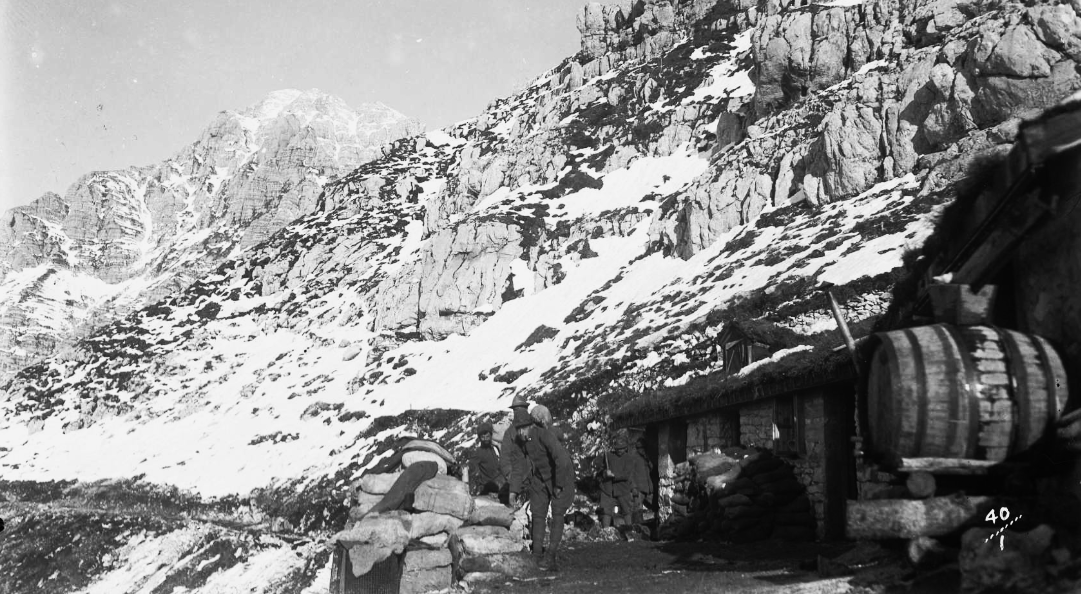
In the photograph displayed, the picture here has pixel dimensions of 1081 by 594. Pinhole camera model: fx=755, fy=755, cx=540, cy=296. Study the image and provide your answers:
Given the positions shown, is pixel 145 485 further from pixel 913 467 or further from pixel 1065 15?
pixel 1065 15

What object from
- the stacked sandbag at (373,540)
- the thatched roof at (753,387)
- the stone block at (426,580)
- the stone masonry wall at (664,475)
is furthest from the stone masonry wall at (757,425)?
the stacked sandbag at (373,540)

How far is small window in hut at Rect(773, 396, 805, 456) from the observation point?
11.7 meters

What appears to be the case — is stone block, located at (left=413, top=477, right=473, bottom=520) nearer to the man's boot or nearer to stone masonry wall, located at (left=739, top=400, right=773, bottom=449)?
the man's boot

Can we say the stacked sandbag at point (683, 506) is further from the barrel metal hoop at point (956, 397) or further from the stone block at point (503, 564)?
the barrel metal hoop at point (956, 397)

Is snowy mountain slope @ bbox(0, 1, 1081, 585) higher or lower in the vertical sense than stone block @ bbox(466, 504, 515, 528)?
higher

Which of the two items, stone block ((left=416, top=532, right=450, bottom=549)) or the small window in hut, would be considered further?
the small window in hut

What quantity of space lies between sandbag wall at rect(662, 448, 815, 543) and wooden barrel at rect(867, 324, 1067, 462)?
18.6ft

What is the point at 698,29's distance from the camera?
336 ft

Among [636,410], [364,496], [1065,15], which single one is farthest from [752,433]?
[1065,15]

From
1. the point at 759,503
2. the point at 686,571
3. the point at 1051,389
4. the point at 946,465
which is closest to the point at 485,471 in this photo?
the point at 759,503

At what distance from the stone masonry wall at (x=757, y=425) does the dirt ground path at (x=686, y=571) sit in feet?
7.86

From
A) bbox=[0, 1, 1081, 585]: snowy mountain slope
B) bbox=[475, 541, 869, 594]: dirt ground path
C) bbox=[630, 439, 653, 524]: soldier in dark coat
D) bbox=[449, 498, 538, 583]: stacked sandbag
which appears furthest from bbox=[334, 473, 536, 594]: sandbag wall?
bbox=[0, 1, 1081, 585]: snowy mountain slope

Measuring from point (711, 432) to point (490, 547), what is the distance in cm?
614

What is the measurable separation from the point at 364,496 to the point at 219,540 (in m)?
19.4
